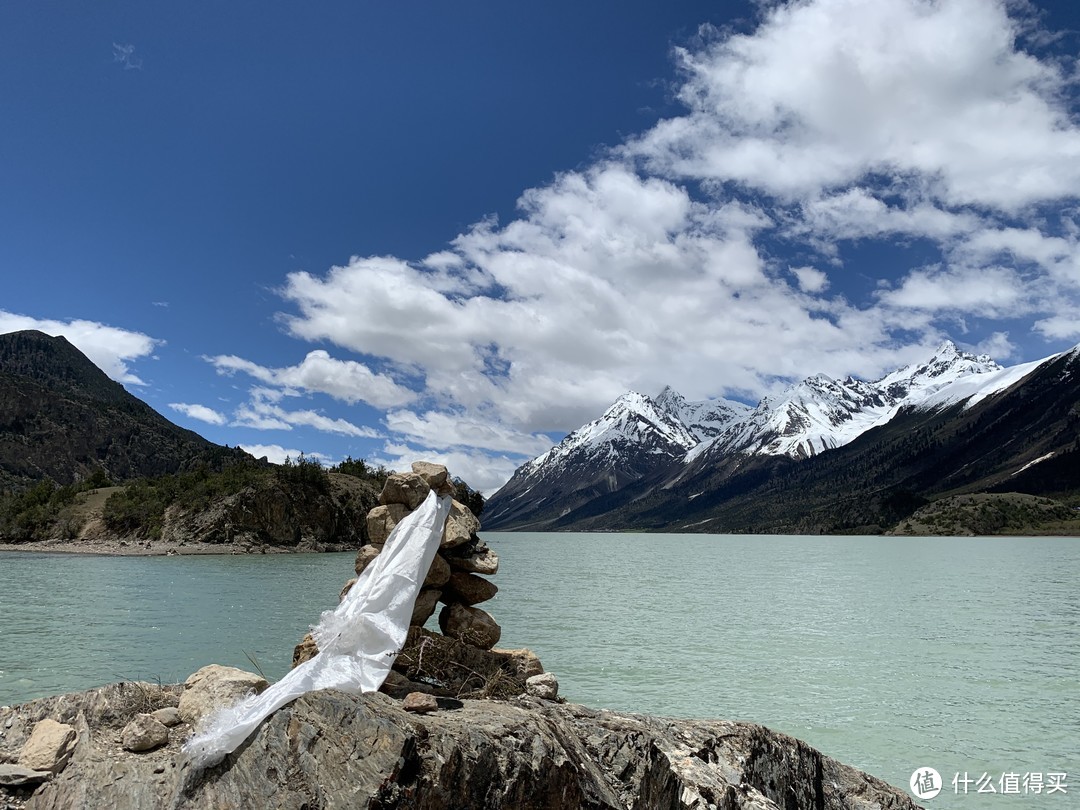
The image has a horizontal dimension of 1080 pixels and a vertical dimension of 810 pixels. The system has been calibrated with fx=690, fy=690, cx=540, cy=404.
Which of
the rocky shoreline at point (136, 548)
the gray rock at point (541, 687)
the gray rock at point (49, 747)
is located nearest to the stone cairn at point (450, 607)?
the gray rock at point (541, 687)

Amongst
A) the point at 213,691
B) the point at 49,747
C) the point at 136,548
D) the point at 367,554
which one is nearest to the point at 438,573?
the point at 367,554

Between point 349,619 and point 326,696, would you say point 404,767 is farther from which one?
point 349,619

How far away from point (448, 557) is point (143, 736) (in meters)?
5.45

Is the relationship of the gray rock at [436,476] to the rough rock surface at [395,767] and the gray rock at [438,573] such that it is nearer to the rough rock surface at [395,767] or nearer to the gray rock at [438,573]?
the gray rock at [438,573]

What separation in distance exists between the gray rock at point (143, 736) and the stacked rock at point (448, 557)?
13.5 ft

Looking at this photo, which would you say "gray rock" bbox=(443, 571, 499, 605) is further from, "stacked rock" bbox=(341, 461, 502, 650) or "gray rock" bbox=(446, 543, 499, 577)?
"gray rock" bbox=(446, 543, 499, 577)

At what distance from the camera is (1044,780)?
1584cm

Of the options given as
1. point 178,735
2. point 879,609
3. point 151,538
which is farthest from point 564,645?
point 151,538

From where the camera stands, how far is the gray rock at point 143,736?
7.62 metres

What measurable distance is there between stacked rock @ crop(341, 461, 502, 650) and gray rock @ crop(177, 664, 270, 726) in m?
2.65

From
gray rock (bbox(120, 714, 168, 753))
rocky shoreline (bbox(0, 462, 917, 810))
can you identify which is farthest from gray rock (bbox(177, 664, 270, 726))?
gray rock (bbox(120, 714, 168, 753))

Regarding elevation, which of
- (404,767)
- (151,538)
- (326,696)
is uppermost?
(326,696)

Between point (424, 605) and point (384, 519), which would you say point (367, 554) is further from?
point (424, 605)

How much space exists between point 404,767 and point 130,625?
117 feet
